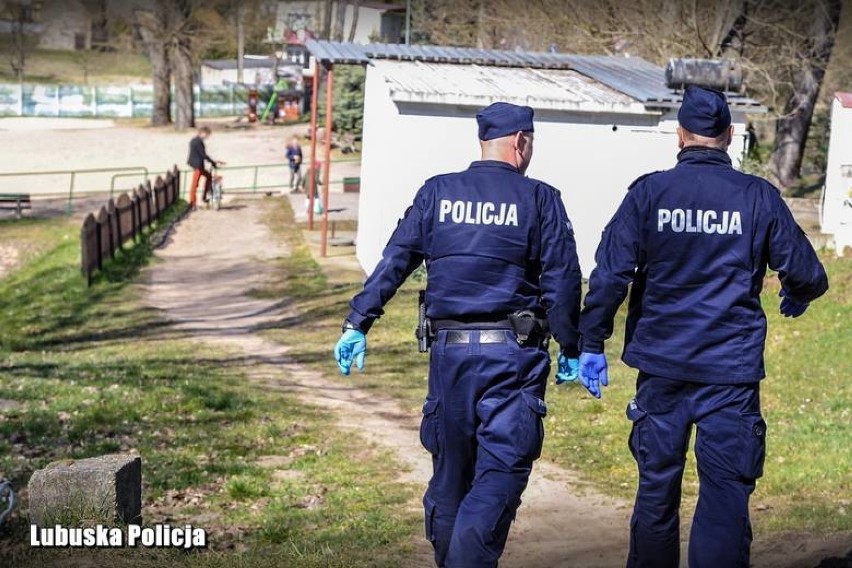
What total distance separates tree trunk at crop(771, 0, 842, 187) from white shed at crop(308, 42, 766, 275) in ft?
32.9

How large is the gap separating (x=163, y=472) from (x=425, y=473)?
1.80 meters

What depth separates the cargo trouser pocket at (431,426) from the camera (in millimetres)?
5504

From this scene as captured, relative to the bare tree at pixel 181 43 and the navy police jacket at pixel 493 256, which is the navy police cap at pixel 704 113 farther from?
the bare tree at pixel 181 43

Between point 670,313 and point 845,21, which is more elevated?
point 845,21

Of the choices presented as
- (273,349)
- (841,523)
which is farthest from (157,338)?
(841,523)

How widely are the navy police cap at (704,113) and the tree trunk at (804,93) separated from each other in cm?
2546

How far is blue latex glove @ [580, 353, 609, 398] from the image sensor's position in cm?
546

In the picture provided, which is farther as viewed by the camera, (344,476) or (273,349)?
(273,349)

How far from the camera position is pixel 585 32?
32.5 meters

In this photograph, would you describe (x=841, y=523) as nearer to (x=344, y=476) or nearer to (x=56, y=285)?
(x=344, y=476)

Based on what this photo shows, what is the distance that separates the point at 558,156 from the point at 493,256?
15.6m

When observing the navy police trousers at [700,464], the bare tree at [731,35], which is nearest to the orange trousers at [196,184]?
the bare tree at [731,35]

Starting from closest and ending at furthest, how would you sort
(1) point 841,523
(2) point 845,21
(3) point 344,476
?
(1) point 841,523
(3) point 344,476
(2) point 845,21

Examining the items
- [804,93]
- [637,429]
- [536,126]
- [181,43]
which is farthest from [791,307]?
[181,43]
